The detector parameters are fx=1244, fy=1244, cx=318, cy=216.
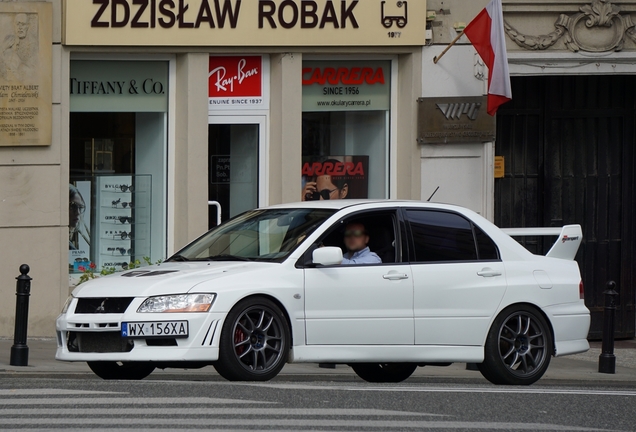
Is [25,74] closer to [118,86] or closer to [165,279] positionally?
[118,86]

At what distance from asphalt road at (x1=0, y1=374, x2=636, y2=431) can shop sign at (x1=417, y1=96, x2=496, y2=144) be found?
7257 mm

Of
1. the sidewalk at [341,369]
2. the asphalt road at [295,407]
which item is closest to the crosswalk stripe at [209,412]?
the asphalt road at [295,407]

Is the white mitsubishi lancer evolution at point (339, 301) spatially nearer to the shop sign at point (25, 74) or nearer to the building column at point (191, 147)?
the building column at point (191, 147)

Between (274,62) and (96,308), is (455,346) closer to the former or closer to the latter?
(96,308)

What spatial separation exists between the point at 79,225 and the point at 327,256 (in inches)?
287

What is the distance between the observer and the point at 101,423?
22.6ft

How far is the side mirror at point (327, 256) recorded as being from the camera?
905 centimetres

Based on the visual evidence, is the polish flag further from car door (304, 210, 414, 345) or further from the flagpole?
car door (304, 210, 414, 345)

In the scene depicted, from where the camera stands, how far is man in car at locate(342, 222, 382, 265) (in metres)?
9.71

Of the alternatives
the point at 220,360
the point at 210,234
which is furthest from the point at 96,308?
the point at 210,234

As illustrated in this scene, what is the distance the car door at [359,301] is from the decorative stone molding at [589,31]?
708 cm

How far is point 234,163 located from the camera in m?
16.2

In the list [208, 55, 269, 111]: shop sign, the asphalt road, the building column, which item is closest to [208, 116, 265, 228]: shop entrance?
[208, 55, 269, 111]: shop sign

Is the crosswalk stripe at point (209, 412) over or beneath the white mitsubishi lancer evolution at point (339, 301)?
beneath
